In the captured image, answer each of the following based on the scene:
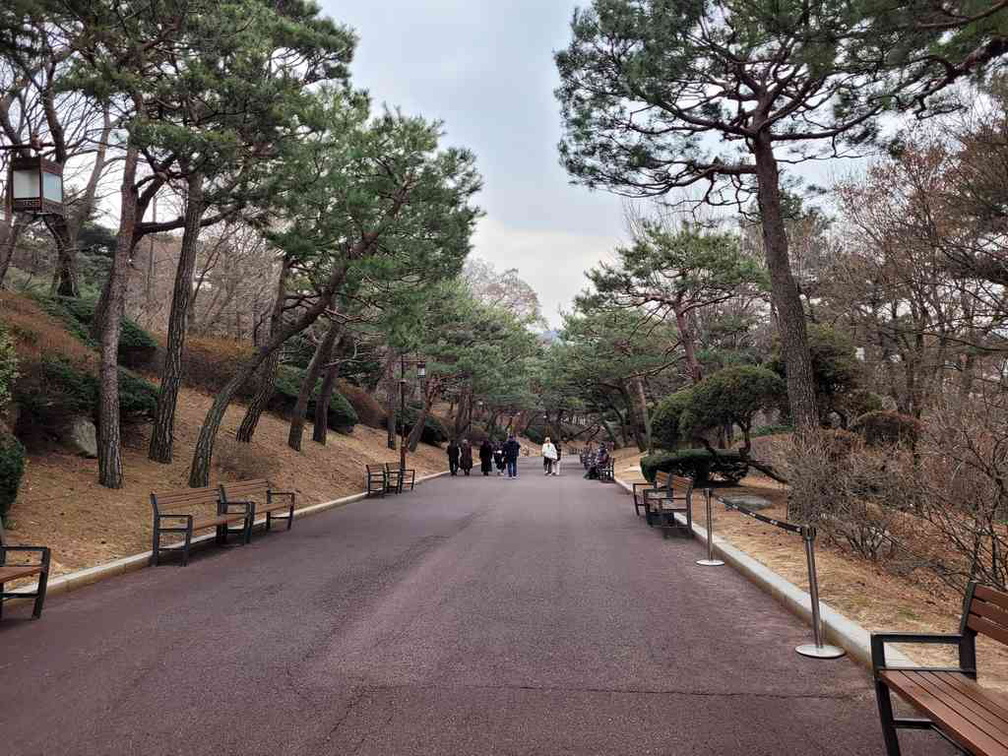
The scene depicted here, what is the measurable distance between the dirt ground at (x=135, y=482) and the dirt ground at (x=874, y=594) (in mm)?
8158

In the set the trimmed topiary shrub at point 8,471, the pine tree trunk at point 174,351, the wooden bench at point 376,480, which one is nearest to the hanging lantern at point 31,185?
the trimmed topiary shrub at point 8,471

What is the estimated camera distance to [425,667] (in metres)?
4.54

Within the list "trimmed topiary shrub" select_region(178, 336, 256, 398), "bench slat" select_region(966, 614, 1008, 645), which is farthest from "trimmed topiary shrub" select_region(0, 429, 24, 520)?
"trimmed topiary shrub" select_region(178, 336, 256, 398)

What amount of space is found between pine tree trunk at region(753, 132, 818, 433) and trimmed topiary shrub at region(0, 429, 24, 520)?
38.1 feet

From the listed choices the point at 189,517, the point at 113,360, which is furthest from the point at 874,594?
the point at 113,360

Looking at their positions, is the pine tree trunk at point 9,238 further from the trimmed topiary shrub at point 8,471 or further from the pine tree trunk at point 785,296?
the pine tree trunk at point 785,296

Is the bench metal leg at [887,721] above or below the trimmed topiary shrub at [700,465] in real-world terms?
below

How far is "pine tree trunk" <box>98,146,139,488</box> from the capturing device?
11180 millimetres

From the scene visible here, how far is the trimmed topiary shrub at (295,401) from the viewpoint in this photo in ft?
88.0

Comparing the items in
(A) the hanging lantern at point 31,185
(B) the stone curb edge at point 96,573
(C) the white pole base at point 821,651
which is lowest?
(B) the stone curb edge at point 96,573

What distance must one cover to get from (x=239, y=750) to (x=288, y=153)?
10.2 metres

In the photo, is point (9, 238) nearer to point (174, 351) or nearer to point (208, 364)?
point (174, 351)

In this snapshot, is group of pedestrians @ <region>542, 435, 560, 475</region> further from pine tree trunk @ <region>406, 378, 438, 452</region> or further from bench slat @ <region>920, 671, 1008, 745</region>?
bench slat @ <region>920, 671, 1008, 745</region>

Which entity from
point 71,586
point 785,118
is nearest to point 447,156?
point 785,118
